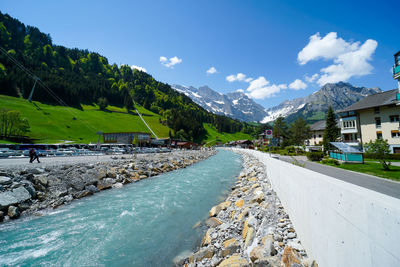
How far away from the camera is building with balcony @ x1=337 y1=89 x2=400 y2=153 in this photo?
30172mm

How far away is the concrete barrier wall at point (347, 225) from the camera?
72.5 inches

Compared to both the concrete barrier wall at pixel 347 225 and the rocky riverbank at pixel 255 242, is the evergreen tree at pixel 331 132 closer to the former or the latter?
the rocky riverbank at pixel 255 242

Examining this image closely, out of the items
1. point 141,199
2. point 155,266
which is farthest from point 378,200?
point 141,199

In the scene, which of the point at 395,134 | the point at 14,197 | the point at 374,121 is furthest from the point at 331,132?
the point at 14,197

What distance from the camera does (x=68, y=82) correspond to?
118 meters

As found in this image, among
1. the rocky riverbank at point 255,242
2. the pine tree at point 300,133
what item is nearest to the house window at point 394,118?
the pine tree at point 300,133

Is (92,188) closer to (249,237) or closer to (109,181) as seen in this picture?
(109,181)

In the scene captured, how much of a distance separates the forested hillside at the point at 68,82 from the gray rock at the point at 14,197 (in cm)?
9528

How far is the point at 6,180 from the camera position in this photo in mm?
9609

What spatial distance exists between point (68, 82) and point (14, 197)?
144 metres

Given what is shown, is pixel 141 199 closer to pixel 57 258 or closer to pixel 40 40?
pixel 57 258

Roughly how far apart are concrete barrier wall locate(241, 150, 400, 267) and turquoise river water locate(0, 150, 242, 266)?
15.0 feet

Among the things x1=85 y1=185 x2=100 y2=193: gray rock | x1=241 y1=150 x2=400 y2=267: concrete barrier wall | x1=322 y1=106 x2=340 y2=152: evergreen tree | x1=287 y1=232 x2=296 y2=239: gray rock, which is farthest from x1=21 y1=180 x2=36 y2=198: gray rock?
x1=322 y1=106 x2=340 y2=152: evergreen tree

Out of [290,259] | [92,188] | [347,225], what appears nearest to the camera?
[347,225]
